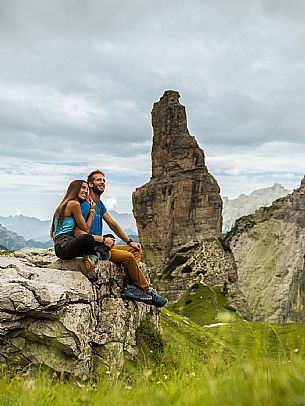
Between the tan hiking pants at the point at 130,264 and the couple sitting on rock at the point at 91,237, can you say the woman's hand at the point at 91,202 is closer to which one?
the couple sitting on rock at the point at 91,237

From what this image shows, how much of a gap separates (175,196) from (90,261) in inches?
3389

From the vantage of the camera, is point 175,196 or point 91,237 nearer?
point 91,237

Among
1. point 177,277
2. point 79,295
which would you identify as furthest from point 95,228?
point 177,277

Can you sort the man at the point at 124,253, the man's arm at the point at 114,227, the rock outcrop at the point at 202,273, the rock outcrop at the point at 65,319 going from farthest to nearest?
the rock outcrop at the point at 202,273 → the man's arm at the point at 114,227 → the man at the point at 124,253 → the rock outcrop at the point at 65,319

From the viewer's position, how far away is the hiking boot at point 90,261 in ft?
39.1

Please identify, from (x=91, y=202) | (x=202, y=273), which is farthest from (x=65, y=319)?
(x=202, y=273)

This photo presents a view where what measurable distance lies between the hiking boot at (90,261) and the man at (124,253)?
1.77 feet

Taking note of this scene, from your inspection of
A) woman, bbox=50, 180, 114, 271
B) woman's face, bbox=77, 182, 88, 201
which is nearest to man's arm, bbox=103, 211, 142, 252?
woman, bbox=50, 180, 114, 271

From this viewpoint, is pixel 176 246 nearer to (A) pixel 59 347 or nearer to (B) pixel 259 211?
(B) pixel 259 211

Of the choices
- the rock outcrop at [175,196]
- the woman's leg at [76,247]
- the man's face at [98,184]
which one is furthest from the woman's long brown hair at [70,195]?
the rock outcrop at [175,196]

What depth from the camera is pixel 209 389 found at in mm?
3404

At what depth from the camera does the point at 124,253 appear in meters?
12.9

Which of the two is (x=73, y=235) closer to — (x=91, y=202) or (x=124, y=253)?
(x=91, y=202)

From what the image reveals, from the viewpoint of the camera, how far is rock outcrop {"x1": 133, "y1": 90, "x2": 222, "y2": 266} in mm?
96938
